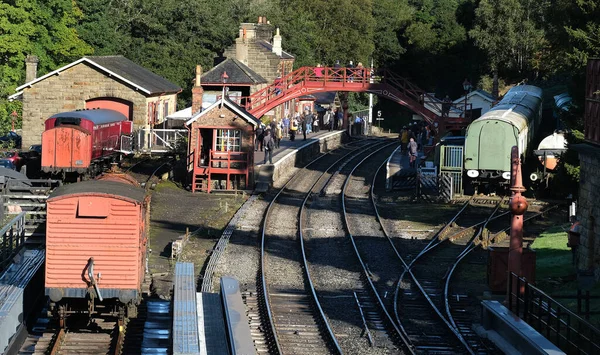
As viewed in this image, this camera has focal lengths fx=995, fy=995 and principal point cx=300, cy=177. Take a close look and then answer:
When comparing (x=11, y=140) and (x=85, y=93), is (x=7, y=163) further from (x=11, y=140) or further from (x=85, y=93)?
(x=11, y=140)

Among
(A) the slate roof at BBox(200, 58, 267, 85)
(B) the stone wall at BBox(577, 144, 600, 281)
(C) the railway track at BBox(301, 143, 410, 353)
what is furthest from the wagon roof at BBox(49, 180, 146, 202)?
(A) the slate roof at BBox(200, 58, 267, 85)

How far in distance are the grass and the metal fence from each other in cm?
1851

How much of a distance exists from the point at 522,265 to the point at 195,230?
1139 cm

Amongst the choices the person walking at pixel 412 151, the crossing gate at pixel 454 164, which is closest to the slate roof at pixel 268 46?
the person walking at pixel 412 151

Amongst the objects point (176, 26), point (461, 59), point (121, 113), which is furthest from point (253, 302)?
point (461, 59)

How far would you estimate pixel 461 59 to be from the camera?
275 ft

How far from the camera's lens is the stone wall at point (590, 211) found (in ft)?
62.6

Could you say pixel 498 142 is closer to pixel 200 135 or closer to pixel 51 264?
pixel 200 135

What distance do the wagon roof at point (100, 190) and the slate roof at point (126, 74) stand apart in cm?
2688

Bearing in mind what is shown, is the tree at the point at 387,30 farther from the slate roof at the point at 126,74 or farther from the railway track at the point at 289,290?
the railway track at the point at 289,290

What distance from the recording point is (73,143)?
3338 cm

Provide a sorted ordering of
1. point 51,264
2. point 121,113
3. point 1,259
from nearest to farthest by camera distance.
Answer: point 51,264 → point 1,259 → point 121,113

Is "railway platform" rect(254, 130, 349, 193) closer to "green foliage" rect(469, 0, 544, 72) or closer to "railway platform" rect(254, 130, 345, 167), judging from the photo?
"railway platform" rect(254, 130, 345, 167)

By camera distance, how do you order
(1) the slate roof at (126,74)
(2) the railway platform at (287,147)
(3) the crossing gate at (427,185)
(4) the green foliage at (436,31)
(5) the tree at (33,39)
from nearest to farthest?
1. (3) the crossing gate at (427,185)
2. (2) the railway platform at (287,147)
3. (1) the slate roof at (126,74)
4. (5) the tree at (33,39)
5. (4) the green foliage at (436,31)
